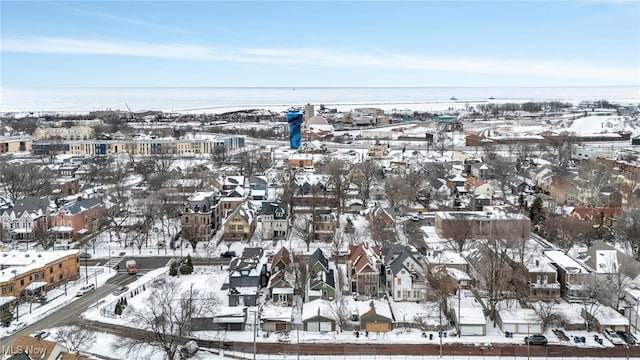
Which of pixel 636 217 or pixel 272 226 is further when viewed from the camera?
pixel 272 226

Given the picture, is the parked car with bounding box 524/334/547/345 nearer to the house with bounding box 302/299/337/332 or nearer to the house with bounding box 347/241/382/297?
the house with bounding box 347/241/382/297

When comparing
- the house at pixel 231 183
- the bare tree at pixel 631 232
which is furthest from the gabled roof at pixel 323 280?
the house at pixel 231 183

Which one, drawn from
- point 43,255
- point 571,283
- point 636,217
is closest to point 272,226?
point 43,255

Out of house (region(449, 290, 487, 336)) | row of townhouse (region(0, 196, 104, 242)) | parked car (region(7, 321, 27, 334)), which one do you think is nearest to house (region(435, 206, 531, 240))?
house (region(449, 290, 487, 336))

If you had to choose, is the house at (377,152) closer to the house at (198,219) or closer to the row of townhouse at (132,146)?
the row of townhouse at (132,146)

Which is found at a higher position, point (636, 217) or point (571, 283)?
point (636, 217)

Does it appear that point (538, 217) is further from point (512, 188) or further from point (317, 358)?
point (317, 358)
